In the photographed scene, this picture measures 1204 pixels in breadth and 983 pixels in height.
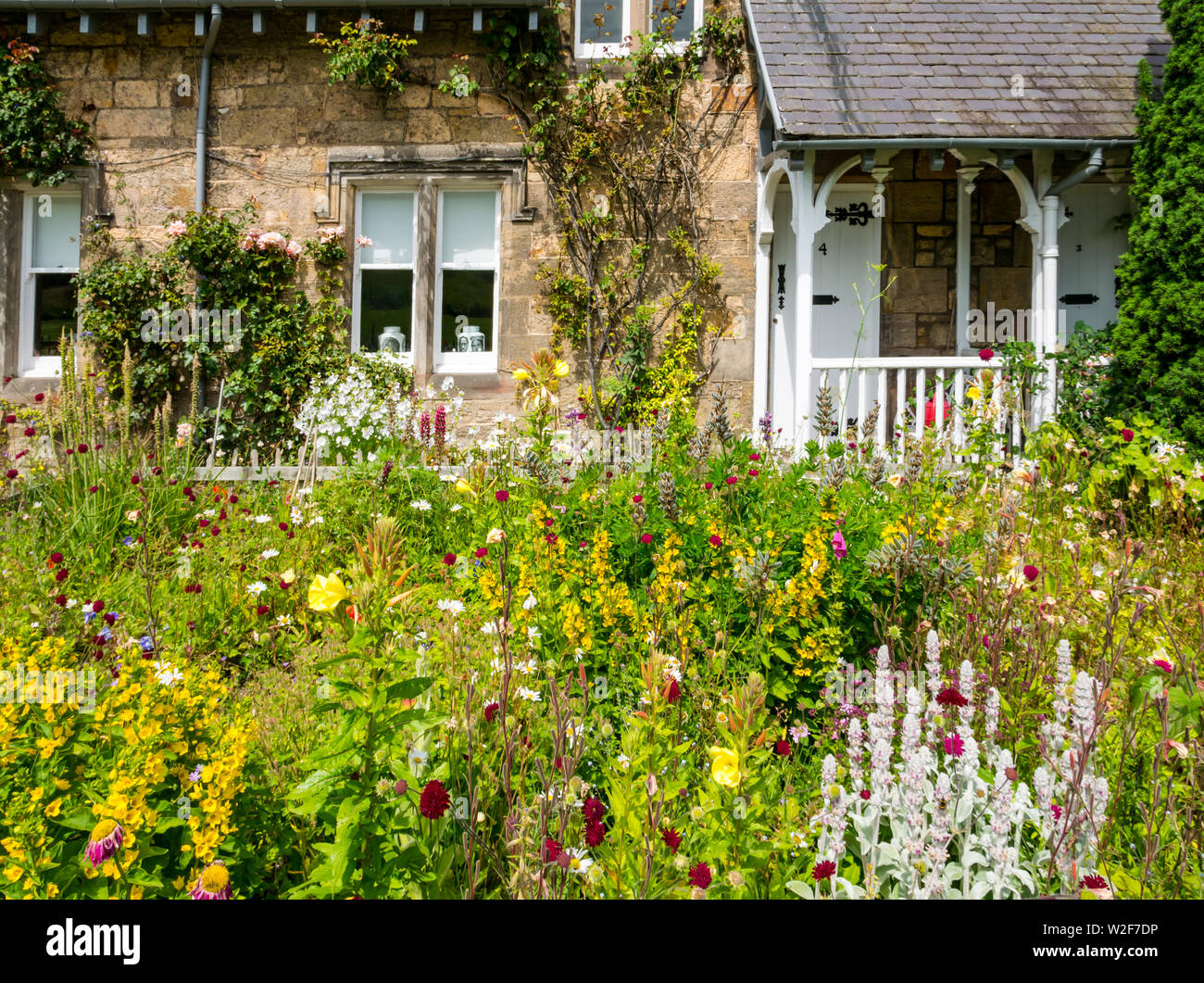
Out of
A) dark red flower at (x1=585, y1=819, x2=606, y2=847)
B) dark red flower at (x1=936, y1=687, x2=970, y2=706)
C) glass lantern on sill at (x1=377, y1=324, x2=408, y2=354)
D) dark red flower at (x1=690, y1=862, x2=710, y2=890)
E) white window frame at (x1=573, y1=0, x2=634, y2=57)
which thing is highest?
white window frame at (x1=573, y1=0, x2=634, y2=57)

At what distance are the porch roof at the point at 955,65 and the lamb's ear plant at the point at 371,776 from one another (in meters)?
5.73

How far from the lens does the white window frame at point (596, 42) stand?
25.5 feet

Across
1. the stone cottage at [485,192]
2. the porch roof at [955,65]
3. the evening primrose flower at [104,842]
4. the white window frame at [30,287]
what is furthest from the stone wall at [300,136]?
the evening primrose flower at [104,842]

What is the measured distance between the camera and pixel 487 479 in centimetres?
491

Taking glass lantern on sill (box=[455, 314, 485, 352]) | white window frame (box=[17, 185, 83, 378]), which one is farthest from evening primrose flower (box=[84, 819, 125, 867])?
white window frame (box=[17, 185, 83, 378])

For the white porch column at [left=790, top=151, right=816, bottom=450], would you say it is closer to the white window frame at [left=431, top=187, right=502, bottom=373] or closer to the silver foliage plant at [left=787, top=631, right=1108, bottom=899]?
the white window frame at [left=431, top=187, right=502, bottom=373]

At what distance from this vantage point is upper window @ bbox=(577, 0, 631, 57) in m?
7.85

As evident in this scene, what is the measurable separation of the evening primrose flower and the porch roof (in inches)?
241

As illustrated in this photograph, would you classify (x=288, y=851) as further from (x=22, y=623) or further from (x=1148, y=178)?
(x=1148, y=178)

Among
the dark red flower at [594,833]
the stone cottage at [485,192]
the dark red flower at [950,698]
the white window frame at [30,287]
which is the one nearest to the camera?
the dark red flower at [594,833]

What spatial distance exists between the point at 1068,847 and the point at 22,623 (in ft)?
10.4

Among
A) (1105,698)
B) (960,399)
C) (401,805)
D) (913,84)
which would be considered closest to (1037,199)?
(913,84)

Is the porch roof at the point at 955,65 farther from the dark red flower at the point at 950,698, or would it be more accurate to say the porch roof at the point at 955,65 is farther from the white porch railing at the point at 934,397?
the dark red flower at the point at 950,698

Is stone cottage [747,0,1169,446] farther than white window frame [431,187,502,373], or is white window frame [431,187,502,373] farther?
white window frame [431,187,502,373]
